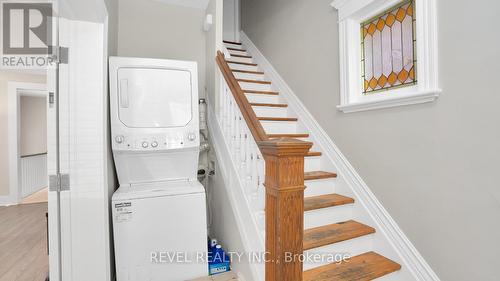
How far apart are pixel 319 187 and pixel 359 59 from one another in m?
1.19

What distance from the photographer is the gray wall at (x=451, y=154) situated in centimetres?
128

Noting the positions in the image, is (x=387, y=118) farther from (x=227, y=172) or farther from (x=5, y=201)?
(x=5, y=201)

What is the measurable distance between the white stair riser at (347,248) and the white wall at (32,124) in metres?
6.65

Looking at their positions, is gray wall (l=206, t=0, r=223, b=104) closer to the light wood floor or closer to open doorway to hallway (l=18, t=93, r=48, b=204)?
the light wood floor

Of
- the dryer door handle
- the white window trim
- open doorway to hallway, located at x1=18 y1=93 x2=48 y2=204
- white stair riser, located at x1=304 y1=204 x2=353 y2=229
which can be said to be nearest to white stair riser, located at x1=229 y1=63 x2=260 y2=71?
the white window trim

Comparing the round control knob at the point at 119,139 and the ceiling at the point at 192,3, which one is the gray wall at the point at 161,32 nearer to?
the ceiling at the point at 192,3

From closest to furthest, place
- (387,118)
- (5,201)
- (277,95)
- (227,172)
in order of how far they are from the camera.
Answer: (387,118)
(227,172)
(277,95)
(5,201)

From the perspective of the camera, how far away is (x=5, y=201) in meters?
3.94

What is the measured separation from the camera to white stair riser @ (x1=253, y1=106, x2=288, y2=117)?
2693mm

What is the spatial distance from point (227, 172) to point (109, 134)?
950 millimetres

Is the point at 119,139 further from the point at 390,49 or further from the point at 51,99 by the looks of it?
the point at 390,49

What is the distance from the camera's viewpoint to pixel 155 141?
1.86 m

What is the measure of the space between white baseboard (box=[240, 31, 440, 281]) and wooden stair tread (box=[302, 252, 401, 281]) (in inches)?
4.4

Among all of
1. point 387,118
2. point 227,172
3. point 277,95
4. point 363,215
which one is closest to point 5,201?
point 227,172
